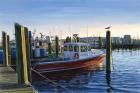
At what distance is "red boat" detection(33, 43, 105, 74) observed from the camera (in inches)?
1493

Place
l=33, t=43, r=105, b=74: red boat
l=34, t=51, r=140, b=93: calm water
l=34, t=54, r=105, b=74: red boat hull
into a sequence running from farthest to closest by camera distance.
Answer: l=33, t=43, r=105, b=74: red boat, l=34, t=54, r=105, b=74: red boat hull, l=34, t=51, r=140, b=93: calm water

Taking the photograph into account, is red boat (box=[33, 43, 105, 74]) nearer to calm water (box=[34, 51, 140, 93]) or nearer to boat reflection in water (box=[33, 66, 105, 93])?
boat reflection in water (box=[33, 66, 105, 93])

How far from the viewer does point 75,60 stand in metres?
41.0

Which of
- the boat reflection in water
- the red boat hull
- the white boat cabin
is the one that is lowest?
the boat reflection in water

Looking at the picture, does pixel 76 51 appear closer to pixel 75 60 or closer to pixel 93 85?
pixel 75 60

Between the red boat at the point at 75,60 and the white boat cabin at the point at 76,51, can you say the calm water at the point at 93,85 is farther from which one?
the white boat cabin at the point at 76,51

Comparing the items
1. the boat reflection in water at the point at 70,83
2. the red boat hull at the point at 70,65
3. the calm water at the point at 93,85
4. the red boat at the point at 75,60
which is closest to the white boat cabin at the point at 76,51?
the red boat at the point at 75,60

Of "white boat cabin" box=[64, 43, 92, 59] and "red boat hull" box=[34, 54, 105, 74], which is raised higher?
"white boat cabin" box=[64, 43, 92, 59]

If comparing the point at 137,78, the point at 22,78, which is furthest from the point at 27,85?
the point at 137,78

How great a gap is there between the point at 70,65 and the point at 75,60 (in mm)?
1077

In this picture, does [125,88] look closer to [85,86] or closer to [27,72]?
[85,86]

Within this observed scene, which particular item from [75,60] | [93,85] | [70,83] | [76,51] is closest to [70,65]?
[75,60]

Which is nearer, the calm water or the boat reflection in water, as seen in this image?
the calm water

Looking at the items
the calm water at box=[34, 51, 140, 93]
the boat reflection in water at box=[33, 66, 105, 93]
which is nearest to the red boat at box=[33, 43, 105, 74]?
the boat reflection in water at box=[33, 66, 105, 93]
